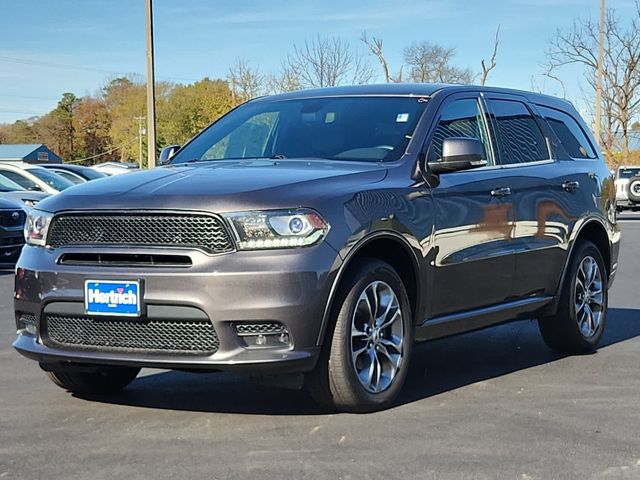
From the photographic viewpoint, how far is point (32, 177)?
20484mm

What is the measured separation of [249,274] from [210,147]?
2074 mm

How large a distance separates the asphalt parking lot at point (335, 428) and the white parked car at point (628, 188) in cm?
2279

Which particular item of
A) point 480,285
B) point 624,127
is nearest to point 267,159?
point 480,285

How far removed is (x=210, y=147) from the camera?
6.62 meters

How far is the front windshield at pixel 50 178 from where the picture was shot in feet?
67.7

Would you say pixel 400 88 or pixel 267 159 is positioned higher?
pixel 400 88

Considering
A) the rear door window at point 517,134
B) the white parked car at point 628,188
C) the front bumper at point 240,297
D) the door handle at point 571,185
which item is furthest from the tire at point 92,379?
the white parked car at point 628,188

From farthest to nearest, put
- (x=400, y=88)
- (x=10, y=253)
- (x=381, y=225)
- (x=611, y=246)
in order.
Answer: (x=10, y=253), (x=611, y=246), (x=400, y=88), (x=381, y=225)

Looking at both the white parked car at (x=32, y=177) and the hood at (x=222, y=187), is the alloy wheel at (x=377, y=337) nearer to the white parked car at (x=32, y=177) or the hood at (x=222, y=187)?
the hood at (x=222, y=187)

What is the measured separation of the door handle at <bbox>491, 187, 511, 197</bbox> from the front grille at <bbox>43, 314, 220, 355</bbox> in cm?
226

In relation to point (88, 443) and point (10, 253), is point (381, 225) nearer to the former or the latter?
point (88, 443)

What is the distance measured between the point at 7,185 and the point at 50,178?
206cm

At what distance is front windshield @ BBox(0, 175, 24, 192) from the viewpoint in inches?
728

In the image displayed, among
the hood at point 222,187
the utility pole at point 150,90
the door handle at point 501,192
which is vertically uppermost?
the utility pole at point 150,90
